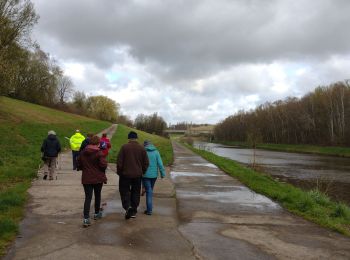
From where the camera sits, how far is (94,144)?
847 centimetres

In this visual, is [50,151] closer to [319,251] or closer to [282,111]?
[319,251]

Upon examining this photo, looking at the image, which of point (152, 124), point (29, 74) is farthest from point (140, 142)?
point (152, 124)

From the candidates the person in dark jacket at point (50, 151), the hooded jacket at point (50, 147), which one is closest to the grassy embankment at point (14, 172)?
the person in dark jacket at point (50, 151)

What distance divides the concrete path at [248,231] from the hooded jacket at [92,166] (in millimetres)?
1885

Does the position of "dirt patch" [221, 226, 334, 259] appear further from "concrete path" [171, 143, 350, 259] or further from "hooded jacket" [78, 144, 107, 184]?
"hooded jacket" [78, 144, 107, 184]

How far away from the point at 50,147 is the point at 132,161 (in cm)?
598

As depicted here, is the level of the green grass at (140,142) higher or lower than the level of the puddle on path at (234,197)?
higher

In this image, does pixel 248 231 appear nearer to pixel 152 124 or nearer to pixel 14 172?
pixel 14 172

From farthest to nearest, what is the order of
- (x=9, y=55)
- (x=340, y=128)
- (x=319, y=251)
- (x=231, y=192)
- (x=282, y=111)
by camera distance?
(x=282, y=111), (x=340, y=128), (x=9, y=55), (x=231, y=192), (x=319, y=251)

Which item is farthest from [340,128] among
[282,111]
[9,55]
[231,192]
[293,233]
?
[293,233]

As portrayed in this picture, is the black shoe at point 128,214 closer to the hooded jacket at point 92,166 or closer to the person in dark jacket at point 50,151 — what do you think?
the hooded jacket at point 92,166

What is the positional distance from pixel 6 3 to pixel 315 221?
33244mm

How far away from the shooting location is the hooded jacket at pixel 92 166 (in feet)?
27.0

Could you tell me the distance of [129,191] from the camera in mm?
8961
